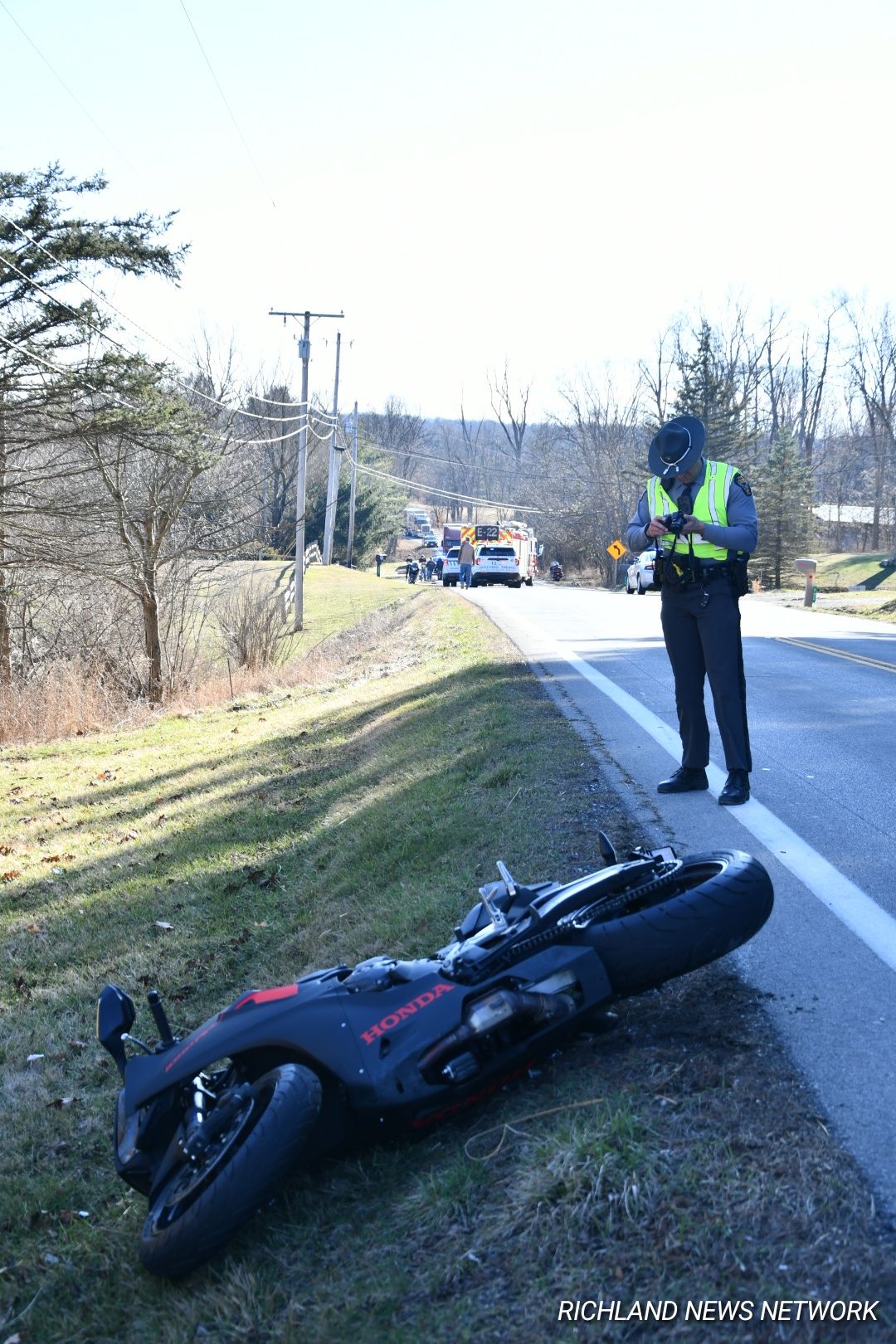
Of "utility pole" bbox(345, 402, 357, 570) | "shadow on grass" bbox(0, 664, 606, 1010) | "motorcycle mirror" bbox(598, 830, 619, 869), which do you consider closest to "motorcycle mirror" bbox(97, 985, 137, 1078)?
"motorcycle mirror" bbox(598, 830, 619, 869)

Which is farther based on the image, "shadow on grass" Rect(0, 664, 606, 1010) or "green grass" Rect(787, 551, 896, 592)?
"green grass" Rect(787, 551, 896, 592)

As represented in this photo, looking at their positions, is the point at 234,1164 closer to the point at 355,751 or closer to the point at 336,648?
the point at 355,751

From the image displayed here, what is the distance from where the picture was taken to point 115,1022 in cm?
384

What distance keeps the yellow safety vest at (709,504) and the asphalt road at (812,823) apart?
4.61ft

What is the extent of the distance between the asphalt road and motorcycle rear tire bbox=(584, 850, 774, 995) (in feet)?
1.07

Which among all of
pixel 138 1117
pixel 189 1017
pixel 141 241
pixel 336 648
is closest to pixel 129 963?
pixel 189 1017

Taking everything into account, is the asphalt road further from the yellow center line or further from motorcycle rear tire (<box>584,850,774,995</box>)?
motorcycle rear tire (<box>584,850,774,995</box>)

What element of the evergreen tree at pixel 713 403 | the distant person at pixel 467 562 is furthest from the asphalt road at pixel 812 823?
the evergreen tree at pixel 713 403

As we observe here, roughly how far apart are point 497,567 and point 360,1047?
4560 centimetres

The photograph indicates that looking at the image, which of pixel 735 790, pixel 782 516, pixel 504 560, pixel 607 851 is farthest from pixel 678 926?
pixel 782 516

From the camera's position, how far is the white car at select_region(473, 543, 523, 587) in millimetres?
48688

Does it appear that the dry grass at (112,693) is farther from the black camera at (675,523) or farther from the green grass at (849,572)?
the green grass at (849,572)

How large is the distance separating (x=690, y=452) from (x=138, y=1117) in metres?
4.32

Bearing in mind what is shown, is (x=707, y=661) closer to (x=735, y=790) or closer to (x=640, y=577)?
(x=735, y=790)
